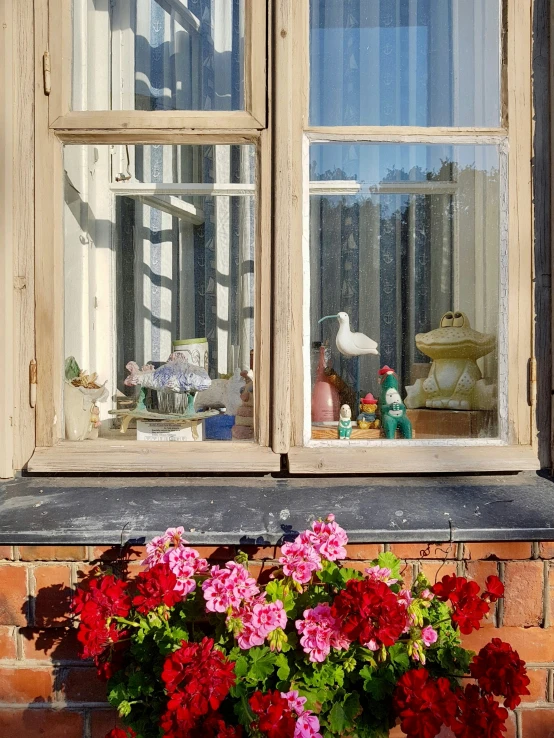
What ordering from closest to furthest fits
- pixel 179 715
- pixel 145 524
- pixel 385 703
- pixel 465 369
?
pixel 179 715 → pixel 385 703 → pixel 145 524 → pixel 465 369

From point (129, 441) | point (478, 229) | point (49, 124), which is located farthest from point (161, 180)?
point (478, 229)

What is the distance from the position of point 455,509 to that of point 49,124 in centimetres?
146

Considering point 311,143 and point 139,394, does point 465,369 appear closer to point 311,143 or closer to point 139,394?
point 311,143

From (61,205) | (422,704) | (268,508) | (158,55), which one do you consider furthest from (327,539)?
(158,55)

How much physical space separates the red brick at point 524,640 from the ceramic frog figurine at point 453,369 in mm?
597

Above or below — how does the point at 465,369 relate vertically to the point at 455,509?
above

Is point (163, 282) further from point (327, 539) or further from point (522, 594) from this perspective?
point (522, 594)

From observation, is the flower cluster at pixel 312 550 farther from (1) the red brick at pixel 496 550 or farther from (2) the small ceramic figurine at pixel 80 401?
(2) the small ceramic figurine at pixel 80 401

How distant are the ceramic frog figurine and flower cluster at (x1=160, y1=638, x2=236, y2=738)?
3.21ft

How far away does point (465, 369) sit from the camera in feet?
7.26

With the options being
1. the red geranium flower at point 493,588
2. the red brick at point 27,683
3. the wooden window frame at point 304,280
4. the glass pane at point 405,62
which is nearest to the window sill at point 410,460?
the wooden window frame at point 304,280

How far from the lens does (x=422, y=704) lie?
57.9 inches

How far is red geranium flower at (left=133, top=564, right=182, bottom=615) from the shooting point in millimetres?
1604

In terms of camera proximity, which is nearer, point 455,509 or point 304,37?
point 455,509
